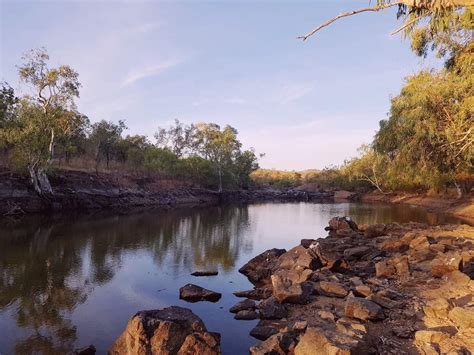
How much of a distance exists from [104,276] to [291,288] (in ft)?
23.9

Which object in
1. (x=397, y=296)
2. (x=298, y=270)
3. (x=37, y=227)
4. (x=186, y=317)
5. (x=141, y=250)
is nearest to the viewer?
(x=186, y=317)

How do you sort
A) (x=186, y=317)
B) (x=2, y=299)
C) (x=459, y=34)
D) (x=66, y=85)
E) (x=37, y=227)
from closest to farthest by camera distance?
(x=186, y=317), (x=2, y=299), (x=459, y=34), (x=37, y=227), (x=66, y=85)

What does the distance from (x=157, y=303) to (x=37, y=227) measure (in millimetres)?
17356

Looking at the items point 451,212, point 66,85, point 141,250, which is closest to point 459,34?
point 141,250

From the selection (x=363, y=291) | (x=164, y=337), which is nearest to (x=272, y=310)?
(x=363, y=291)

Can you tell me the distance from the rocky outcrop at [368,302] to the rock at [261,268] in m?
0.04

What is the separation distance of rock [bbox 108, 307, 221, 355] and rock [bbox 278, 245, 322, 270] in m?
5.28

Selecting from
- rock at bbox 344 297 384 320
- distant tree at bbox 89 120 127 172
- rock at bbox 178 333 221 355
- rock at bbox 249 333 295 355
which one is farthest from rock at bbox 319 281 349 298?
distant tree at bbox 89 120 127 172

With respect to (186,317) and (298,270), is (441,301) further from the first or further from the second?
(186,317)

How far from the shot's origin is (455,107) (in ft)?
66.2

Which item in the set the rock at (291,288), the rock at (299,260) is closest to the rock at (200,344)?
the rock at (291,288)

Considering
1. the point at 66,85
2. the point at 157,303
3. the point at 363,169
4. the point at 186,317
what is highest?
the point at 66,85

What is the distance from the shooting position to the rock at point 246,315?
8875 mm

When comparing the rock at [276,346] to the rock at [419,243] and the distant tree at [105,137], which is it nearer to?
the rock at [419,243]
